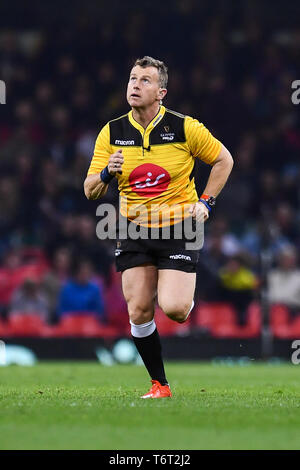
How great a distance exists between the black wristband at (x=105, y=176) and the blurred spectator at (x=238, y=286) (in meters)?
8.12

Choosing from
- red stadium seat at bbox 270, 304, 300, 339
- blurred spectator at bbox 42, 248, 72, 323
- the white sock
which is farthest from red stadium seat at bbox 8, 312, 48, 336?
the white sock

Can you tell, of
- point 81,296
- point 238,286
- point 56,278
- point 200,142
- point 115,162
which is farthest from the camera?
point 238,286

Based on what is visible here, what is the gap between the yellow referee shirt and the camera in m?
7.60

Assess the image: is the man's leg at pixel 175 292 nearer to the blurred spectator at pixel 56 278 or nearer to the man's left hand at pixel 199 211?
the man's left hand at pixel 199 211

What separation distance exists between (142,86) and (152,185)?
73 centimetres

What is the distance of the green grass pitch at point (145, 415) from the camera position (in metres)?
5.34

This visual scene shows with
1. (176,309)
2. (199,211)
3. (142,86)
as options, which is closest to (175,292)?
(176,309)

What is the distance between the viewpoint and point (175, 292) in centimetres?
739

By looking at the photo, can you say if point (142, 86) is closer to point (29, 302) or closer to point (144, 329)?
point (144, 329)

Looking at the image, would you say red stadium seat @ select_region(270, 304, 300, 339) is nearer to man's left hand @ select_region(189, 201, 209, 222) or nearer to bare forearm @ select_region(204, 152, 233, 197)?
bare forearm @ select_region(204, 152, 233, 197)

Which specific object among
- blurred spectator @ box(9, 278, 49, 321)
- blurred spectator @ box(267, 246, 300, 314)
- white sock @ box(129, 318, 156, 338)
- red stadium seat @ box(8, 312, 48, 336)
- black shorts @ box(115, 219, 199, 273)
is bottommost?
white sock @ box(129, 318, 156, 338)

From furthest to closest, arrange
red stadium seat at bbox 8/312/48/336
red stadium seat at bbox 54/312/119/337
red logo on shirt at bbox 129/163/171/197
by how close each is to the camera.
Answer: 1. red stadium seat at bbox 54/312/119/337
2. red stadium seat at bbox 8/312/48/336
3. red logo on shirt at bbox 129/163/171/197

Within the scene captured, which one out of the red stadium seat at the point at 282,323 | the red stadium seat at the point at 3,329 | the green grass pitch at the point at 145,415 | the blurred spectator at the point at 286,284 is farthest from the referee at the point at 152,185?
the blurred spectator at the point at 286,284
